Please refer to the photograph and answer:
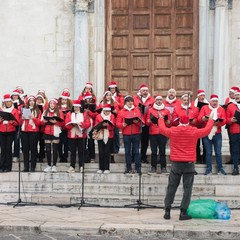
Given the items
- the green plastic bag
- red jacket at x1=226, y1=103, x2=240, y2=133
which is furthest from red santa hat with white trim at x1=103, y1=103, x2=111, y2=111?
the green plastic bag

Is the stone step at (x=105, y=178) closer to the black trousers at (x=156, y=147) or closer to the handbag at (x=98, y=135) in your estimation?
the black trousers at (x=156, y=147)

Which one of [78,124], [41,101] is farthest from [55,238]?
[41,101]

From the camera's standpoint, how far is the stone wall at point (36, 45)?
659 inches

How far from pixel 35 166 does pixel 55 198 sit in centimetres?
174

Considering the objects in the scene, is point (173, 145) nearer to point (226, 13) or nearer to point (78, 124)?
point (78, 124)

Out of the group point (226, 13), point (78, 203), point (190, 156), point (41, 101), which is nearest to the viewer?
point (190, 156)

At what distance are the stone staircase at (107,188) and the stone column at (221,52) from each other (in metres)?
3.42

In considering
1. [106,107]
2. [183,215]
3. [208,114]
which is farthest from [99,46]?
[183,215]

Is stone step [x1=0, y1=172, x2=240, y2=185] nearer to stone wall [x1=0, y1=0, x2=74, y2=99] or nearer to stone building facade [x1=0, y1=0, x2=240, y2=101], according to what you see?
stone building facade [x1=0, y1=0, x2=240, y2=101]

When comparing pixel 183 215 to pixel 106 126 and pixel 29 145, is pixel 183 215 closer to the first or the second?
pixel 106 126

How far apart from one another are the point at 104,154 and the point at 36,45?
5469 mm

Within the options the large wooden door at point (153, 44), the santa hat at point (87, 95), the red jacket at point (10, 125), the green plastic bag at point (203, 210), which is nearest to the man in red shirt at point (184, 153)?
the green plastic bag at point (203, 210)

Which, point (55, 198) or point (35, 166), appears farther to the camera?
point (35, 166)

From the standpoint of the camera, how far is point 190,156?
10.0 meters
